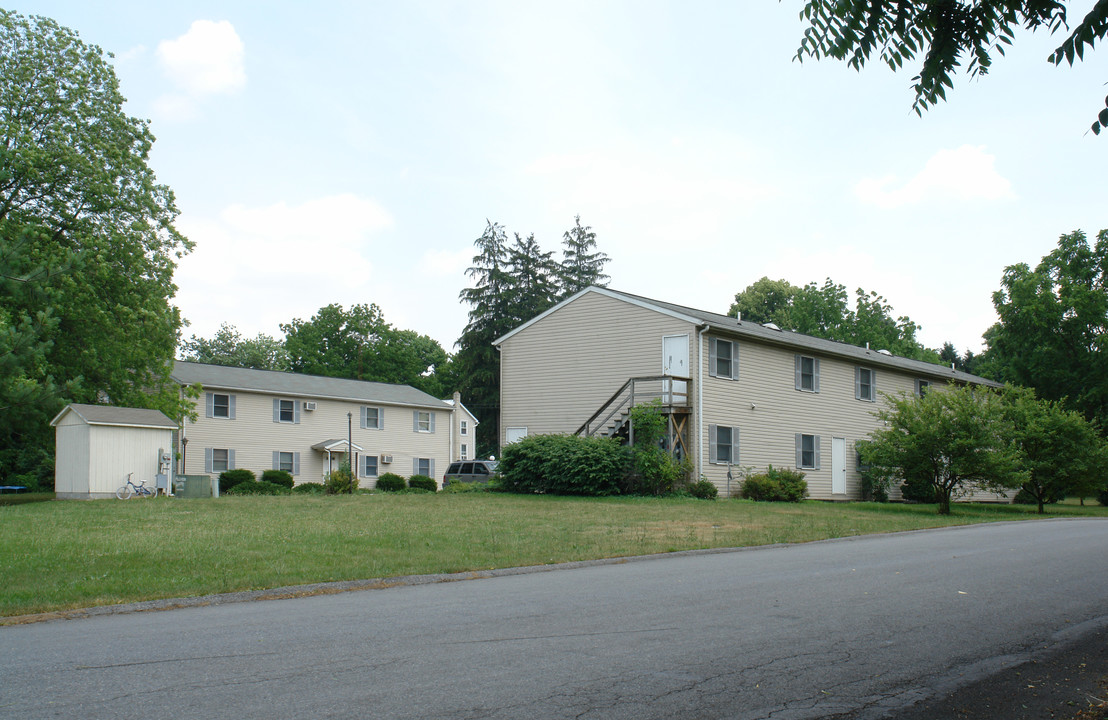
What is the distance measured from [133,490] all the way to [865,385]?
84.5 ft

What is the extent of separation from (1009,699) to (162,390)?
32069 mm

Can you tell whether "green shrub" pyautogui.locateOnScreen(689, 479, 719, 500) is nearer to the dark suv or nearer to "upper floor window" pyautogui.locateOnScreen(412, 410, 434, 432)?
the dark suv

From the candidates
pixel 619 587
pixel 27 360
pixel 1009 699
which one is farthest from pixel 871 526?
pixel 27 360

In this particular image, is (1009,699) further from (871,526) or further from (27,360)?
(27,360)

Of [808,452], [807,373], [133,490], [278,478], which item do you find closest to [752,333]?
[807,373]

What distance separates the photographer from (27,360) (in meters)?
23.1

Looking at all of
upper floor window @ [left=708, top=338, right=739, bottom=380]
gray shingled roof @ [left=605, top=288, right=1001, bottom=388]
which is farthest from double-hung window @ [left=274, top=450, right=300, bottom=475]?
upper floor window @ [left=708, top=338, right=739, bottom=380]

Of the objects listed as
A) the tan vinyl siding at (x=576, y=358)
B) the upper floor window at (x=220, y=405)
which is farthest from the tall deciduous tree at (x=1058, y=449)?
the upper floor window at (x=220, y=405)

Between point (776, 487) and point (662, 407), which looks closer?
point (662, 407)

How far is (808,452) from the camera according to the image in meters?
31.5

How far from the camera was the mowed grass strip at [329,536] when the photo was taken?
1001 centimetres

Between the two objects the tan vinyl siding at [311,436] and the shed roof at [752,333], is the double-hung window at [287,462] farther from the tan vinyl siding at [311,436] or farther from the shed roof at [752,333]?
the shed roof at [752,333]

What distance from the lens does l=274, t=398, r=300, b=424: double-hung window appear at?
1617 inches

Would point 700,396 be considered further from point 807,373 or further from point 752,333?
point 807,373
